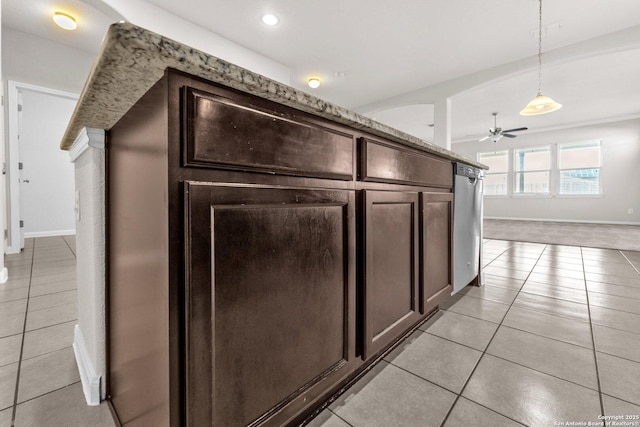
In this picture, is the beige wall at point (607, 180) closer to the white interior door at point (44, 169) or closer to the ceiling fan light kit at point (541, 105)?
the ceiling fan light kit at point (541, 105)

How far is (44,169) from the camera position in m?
4.81

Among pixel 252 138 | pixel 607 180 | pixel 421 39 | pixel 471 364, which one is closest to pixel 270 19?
pixel 421 39

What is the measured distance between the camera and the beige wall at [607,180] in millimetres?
7258

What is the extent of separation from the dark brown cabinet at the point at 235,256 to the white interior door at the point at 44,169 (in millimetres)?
5715

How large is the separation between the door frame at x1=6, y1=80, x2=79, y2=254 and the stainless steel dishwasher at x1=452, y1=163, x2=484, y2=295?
4704mm

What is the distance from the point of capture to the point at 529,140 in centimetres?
863

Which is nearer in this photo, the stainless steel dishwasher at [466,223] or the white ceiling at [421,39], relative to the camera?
the stainless steel dishwasher at [466,223]

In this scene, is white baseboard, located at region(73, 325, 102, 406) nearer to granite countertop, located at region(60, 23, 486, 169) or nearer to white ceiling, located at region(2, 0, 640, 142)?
granite countertop, located at region(60, 23, 486, 169)

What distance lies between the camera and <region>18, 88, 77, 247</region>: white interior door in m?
4.64

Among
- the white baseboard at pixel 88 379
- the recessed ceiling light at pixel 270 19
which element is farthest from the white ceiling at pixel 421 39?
the white baseboard at pixel 88 379

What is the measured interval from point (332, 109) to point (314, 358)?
28.9 inches

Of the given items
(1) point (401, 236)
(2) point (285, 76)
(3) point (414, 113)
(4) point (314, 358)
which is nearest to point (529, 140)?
(3) point (414, 113)

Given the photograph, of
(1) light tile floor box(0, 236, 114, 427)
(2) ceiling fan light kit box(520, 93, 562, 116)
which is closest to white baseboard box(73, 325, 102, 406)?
(1) light tile floor box(0, 236, 114, 427)

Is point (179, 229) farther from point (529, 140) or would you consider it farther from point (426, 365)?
point (529, 140)
